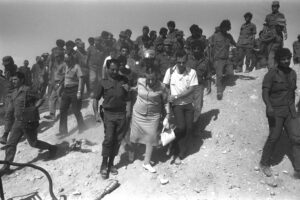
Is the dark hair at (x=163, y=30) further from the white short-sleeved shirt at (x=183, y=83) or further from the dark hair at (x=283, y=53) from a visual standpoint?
the dark hair at (x=283, y=53)

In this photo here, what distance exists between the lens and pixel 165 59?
7793 millimetres

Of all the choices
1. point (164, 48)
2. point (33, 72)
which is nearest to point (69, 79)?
point (164, 48)

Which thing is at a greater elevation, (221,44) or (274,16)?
(274,16)

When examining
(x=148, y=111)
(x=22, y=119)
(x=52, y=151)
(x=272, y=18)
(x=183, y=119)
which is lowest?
(x=52, y=151)

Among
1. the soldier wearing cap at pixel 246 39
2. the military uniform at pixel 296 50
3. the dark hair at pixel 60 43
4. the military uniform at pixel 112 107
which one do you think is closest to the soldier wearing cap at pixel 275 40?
the soldier wearing cap at pixel 246 39

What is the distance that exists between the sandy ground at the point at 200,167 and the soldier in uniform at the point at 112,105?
2.06ft

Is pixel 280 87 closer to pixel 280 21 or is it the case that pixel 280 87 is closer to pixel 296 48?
pixel 280 21

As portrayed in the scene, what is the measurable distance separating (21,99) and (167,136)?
3171mm

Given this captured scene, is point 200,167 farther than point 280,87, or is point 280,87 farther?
point 200,167

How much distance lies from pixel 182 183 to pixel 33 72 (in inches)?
340

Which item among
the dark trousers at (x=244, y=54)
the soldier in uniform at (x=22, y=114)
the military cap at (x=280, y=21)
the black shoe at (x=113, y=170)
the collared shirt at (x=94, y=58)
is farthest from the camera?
the collared shirt at (x=94, y=58)

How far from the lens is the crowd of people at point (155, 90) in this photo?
240 inches

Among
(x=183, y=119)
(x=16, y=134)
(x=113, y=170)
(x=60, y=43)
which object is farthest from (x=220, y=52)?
(x=16, y=134)

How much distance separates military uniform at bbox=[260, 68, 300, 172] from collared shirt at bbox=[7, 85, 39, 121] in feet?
15.2
